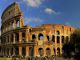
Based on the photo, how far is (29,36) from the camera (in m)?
58.4

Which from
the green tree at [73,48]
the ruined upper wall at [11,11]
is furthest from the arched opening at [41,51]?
the green tree at [73,48]

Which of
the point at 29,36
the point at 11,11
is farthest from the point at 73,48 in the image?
the point at 11,11

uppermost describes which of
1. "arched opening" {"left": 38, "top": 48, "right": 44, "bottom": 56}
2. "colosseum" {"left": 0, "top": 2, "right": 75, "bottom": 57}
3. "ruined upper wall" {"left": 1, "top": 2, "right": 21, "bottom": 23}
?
"ruined upper wall" {"left": 1, "top": 2, "right": 21, "bottom": 23}

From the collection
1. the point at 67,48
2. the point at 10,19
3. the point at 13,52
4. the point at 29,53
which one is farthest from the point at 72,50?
the point at 10,19

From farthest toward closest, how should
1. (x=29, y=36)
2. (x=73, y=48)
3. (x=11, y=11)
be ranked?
(x=11, y=11) → (x=29, y=36) → (x=73, y=48)

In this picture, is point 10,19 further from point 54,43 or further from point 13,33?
point 54,43

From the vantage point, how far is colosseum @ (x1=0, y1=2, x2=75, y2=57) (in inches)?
2255

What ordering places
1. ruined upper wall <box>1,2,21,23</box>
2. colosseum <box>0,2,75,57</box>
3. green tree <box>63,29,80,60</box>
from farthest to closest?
ruined upper wall <box>1,2,21,23</box> → colosseum <box>0,2,75,57</box> → green tree <box>63,29,80,60</box>

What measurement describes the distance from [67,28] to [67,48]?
91.1 feet

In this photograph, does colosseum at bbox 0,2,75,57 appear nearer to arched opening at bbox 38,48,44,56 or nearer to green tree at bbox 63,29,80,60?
arched opening at bbox 38,48,44,56

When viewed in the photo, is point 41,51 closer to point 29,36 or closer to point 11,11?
point 29,36

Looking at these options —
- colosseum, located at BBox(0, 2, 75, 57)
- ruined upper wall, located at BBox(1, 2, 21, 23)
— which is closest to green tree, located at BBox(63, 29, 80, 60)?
colosseum, located at BBox(0, 2, 75, 57)

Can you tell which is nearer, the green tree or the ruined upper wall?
the green tree

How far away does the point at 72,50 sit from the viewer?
33750 millimetres
